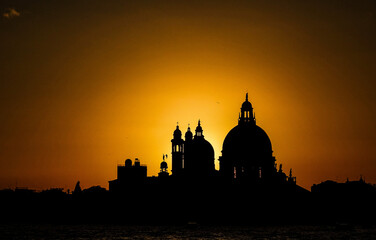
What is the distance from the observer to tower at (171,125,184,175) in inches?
5901

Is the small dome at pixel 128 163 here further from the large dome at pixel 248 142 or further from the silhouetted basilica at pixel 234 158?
the large dome at pixel 248 142

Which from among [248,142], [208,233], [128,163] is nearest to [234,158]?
[248,142]

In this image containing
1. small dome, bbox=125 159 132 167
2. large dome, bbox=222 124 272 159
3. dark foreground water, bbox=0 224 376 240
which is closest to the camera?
dark foreground water, bbox=0 224 376 240

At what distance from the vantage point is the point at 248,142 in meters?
138

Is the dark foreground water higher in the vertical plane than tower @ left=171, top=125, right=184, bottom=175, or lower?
lower

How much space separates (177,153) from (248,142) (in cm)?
1517

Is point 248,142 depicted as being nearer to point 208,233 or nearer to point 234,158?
point 234,158

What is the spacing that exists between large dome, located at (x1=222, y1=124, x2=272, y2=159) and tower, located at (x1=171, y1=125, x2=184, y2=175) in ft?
39.2

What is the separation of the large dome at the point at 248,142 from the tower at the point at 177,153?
11954mm

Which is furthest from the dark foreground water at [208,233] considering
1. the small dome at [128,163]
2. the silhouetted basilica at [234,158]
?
the small dome at [128,163]

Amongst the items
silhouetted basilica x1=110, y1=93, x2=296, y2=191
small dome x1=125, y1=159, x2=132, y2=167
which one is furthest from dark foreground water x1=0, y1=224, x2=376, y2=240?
small dome x1=125, y1=159, x2=132, y2=167

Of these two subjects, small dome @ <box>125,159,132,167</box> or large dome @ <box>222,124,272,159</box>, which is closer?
large dome @ <box>222,124,272,159</box>

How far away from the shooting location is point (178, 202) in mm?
153375

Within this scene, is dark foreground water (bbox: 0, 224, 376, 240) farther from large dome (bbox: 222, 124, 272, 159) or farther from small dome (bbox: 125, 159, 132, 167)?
small dome (bbox: 125, 159, 132, 167)
